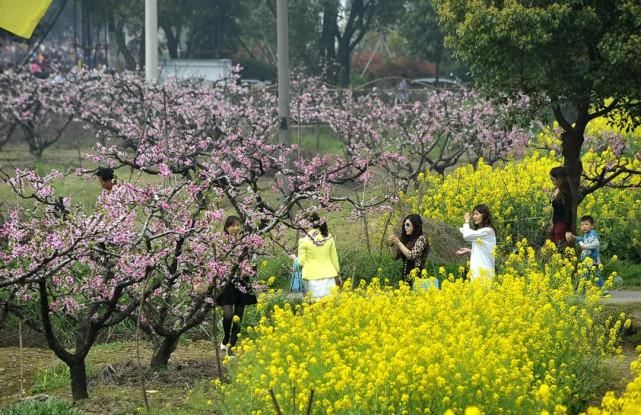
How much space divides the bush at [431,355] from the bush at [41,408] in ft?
3.71

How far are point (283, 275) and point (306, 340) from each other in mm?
6019

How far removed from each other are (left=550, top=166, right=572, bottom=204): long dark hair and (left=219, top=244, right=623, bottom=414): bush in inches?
111

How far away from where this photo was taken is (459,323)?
29.9 feet

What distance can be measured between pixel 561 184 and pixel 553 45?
185 centimetres

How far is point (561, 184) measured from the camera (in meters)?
13.8

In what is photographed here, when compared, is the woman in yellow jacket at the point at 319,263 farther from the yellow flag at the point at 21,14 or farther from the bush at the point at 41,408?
the bush at the point at 41,408

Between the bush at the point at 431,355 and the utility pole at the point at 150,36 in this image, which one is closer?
the bush at the point at 431,355

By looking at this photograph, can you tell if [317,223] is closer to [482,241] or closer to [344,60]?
[482,241]

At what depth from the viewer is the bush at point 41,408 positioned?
8.76m

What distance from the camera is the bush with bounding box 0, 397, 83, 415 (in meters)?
8.76

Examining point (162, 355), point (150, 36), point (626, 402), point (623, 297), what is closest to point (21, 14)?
point (162, 355)

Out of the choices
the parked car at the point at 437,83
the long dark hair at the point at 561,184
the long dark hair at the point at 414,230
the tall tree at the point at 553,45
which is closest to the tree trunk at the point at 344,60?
the parked car at the point at 437,83

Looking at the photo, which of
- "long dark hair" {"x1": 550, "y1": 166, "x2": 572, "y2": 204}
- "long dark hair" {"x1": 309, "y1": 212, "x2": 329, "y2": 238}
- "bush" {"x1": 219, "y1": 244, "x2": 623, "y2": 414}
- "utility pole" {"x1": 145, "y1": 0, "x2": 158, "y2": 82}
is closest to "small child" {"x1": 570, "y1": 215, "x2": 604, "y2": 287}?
"long dark hair" {"x1": 550, "y1": 166, "x2": 572, "y2": 204}

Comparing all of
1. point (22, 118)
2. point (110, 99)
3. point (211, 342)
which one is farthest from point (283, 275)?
point (22, 118)
